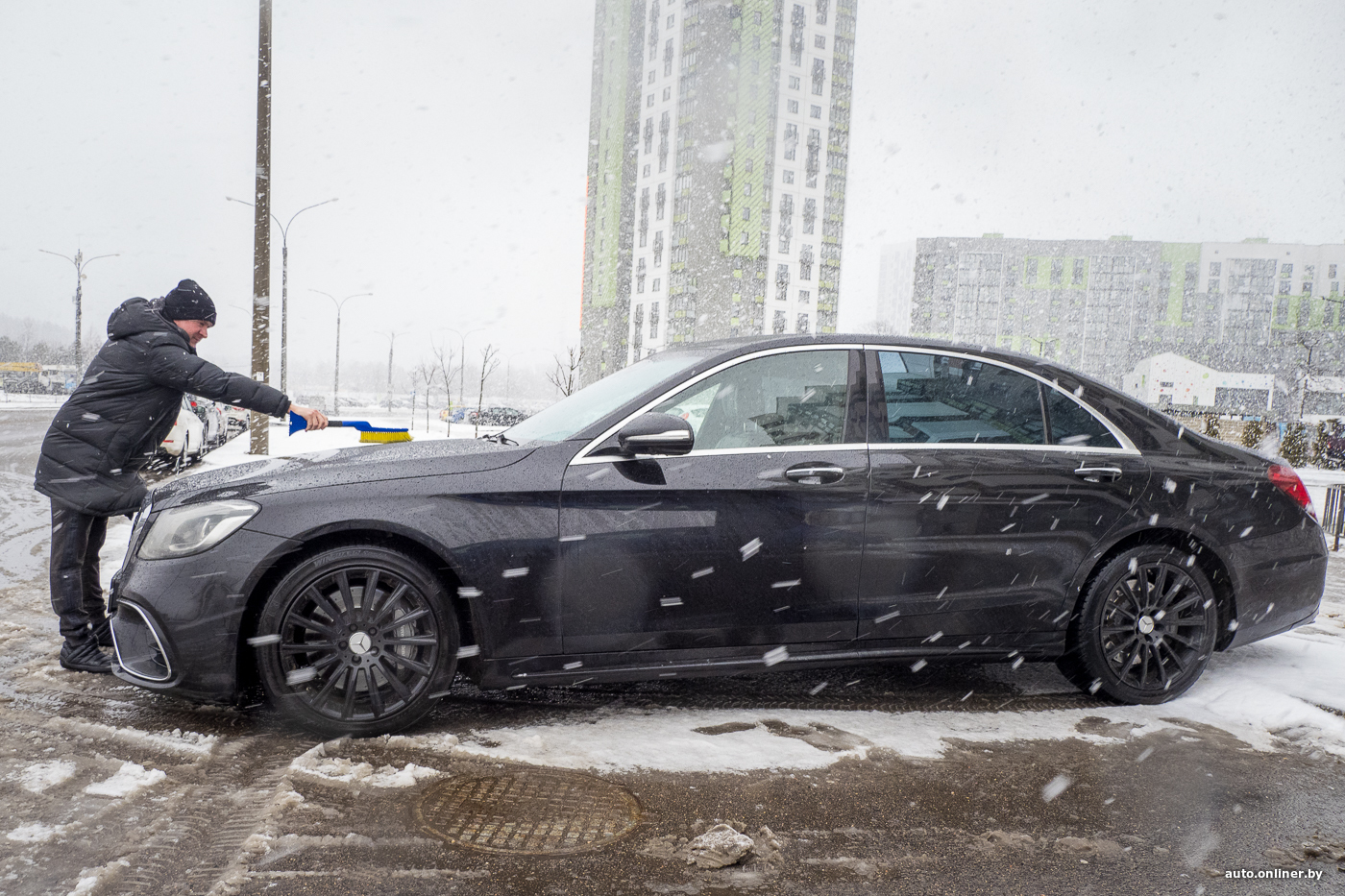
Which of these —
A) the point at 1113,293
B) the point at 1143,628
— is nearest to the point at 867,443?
the point at 1143,628

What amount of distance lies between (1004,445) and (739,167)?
8183 centimetres

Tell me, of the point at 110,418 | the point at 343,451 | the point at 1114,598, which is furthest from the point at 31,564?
the point at 1114,598

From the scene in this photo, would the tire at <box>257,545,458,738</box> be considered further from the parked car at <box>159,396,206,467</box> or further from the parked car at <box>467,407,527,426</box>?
the parked car at <box>467,407,527,426</box>

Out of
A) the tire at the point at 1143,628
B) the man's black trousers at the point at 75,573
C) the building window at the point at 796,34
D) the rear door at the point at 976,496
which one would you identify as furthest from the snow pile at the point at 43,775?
the building window at the point at 796,34

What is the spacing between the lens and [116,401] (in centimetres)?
396

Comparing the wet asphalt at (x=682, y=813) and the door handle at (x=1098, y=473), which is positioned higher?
the door handle at (x=1098, y=473)

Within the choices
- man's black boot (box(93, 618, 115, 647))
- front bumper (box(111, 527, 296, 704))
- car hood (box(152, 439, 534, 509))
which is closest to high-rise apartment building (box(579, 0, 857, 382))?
man's black boot (box(93, 618, 115, 647))

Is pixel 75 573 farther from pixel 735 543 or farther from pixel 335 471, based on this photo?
pixel 735 543

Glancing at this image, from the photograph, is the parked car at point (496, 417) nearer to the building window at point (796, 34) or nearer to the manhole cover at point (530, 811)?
the building window at point (796, 34)

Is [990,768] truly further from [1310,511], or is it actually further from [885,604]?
[1310,511]

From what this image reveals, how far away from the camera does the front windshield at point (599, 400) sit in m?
3.56

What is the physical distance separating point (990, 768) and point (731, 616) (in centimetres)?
105

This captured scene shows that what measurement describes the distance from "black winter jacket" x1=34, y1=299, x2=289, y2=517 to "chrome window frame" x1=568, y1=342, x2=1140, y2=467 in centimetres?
163

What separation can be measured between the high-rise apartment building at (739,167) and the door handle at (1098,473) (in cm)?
7535
